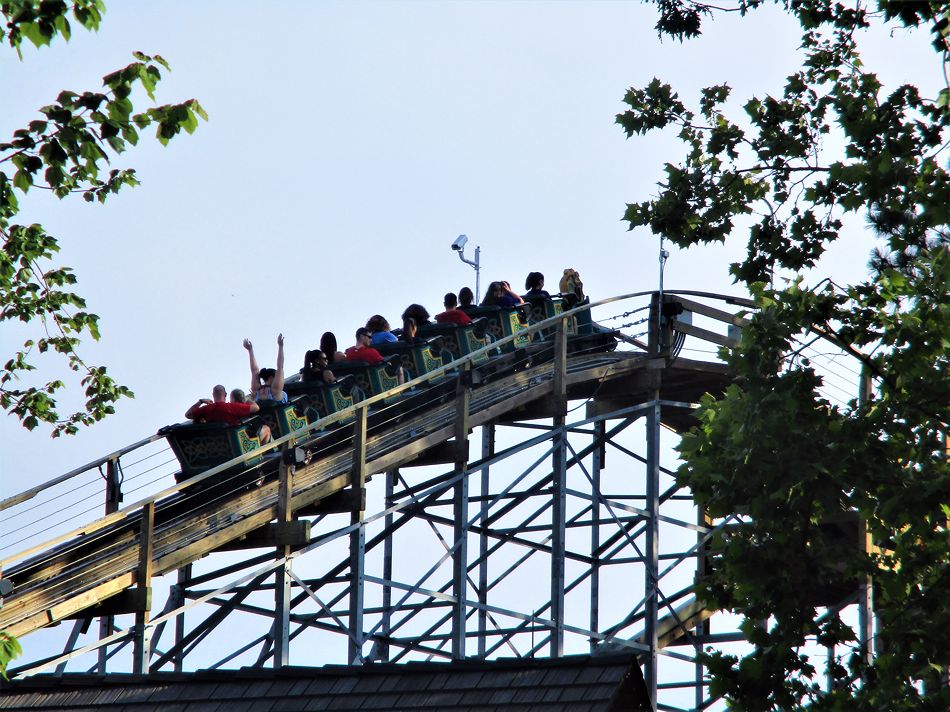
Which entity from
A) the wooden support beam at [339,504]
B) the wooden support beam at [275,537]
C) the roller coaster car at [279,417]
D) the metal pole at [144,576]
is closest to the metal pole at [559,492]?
the wooden support beam at [339,504]

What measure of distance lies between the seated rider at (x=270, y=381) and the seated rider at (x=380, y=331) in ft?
8.25

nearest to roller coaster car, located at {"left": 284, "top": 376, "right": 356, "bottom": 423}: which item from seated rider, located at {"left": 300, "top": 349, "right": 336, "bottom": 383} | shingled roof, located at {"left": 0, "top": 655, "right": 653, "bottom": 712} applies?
seated rider, located at {"left": 300, "top": 349, "right": 336, "bottom": 383}

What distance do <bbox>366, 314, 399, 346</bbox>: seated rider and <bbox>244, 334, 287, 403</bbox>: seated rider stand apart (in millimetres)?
2514

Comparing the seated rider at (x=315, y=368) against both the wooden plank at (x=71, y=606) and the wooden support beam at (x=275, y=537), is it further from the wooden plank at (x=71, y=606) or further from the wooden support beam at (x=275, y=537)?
the wooden plank at (x=71, y=606)

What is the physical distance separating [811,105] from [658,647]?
765 centimetres

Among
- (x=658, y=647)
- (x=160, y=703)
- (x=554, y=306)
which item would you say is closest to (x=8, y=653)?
(x=160, y=703)

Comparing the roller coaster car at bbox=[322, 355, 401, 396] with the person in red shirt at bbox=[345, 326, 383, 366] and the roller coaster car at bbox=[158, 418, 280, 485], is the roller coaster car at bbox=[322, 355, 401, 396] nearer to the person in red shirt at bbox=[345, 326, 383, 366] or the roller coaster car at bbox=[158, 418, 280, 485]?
the person in red shirt at bbox=[345, 326, 383, 366]

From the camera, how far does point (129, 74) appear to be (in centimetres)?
1142

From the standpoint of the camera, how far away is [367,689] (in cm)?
1409

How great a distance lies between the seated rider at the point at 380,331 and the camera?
23.0 metres

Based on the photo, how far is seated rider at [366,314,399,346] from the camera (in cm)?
2300

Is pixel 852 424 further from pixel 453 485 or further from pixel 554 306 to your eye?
pixel 554 306

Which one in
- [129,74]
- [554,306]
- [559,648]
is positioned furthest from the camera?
[554,306]

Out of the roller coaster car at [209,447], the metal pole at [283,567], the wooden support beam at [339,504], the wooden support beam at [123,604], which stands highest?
the roller coaster car at [209,447]
